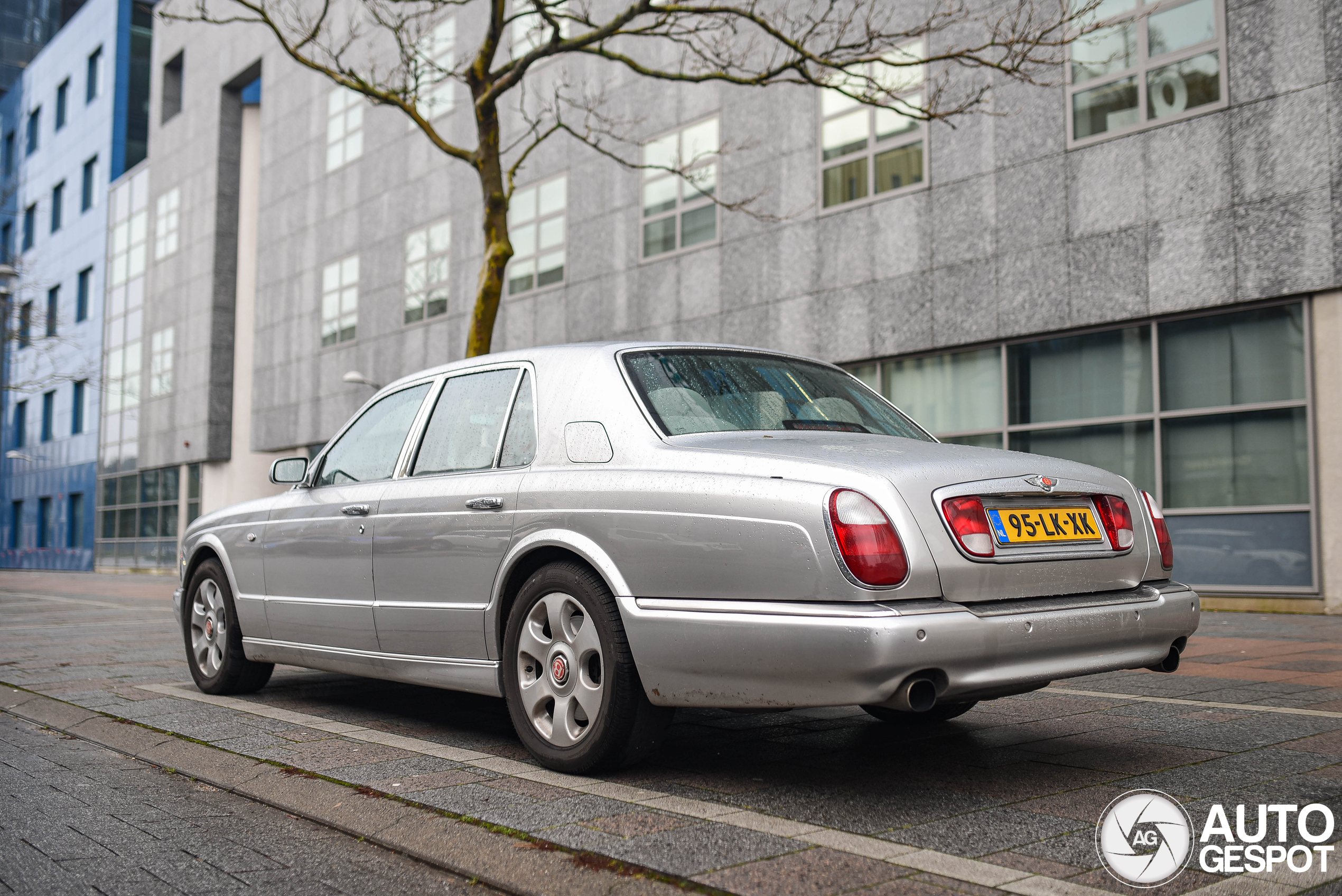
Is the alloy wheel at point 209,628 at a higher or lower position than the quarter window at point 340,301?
lower

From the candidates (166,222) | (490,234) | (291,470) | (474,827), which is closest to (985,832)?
(474,827)

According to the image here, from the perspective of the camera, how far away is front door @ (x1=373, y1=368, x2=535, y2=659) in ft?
15.1

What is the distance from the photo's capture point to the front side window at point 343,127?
26.6m

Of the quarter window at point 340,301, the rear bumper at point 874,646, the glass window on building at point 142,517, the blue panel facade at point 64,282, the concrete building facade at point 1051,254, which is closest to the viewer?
the rear bumper at point 874,646

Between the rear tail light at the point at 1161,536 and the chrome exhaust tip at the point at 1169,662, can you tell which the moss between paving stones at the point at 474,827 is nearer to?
the chrome exhaust tip at the point at 1169,662

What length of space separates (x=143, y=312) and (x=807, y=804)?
3730cm

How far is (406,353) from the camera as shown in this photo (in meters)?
24.3

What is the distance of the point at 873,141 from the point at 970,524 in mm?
12698

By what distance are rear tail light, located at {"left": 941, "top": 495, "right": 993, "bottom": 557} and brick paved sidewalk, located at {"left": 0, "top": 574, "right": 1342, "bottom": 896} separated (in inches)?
30.4

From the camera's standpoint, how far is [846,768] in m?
4.19

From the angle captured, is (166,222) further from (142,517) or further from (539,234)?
(539,234)

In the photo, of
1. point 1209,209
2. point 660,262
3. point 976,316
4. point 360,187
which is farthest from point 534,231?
point 1209,209

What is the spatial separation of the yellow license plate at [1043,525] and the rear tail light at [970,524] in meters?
0.04

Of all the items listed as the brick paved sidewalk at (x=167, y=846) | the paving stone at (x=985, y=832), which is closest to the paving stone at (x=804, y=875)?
the paving stone at (x=985, y=832)
